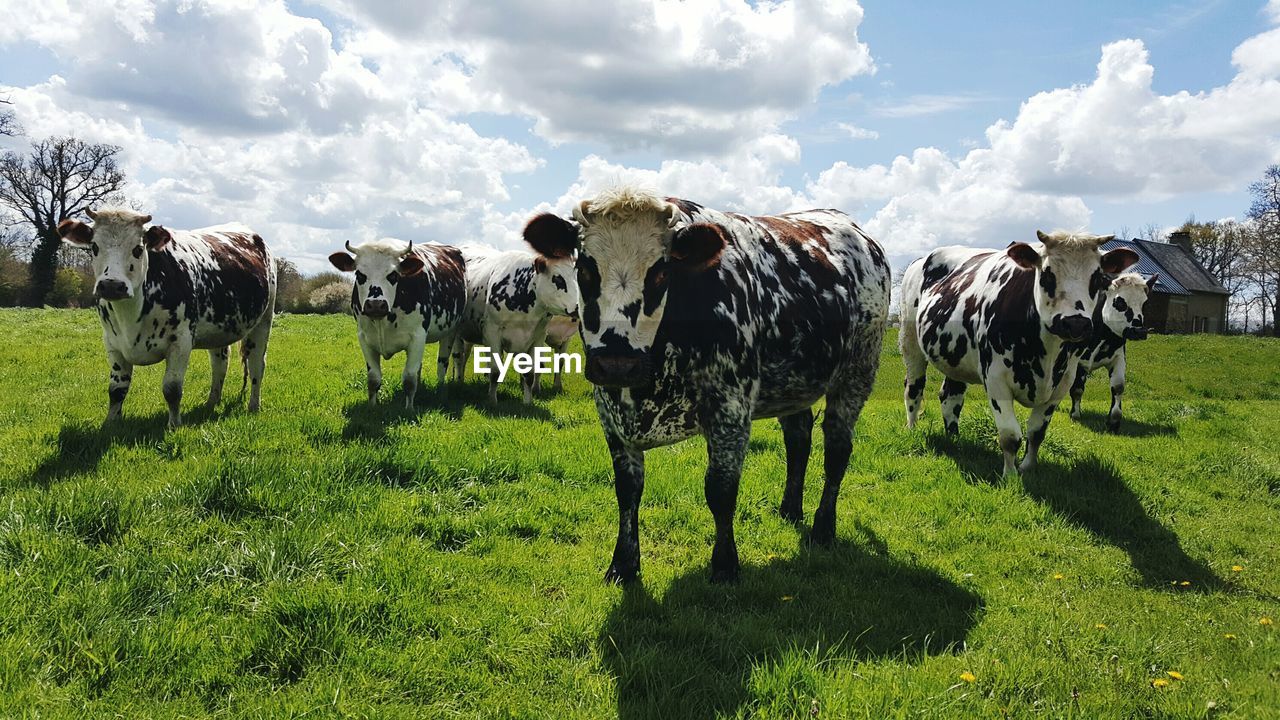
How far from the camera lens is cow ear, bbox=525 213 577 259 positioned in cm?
404

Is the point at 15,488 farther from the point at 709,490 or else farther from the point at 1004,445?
the point at 1004,445

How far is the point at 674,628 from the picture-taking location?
3.73m

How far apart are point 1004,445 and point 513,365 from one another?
23.6ft

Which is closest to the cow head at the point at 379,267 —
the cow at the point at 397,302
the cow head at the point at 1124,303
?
the cow at the point at 397,302

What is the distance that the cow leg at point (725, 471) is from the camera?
4.09m

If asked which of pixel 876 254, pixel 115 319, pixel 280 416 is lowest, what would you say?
pixel 280 416

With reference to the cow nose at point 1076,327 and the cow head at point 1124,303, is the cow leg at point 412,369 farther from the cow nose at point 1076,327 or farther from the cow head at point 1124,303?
the cow head at point 1124,303

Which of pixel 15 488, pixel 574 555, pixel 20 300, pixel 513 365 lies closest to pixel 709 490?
pixel 574 555

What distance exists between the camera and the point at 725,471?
4.13 meters

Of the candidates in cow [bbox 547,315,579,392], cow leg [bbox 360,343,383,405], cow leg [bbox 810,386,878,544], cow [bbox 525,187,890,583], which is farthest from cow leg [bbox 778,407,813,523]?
cow [bbox 547,315,579,392]

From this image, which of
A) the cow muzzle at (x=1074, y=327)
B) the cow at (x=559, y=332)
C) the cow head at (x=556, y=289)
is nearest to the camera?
the cow muzzle at (x=1074, y=327)

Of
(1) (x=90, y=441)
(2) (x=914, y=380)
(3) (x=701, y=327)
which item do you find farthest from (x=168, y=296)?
(2) (x=914, y=380)

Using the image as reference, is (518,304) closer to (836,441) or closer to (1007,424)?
(836,441)

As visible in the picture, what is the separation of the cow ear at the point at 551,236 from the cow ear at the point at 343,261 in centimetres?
556
